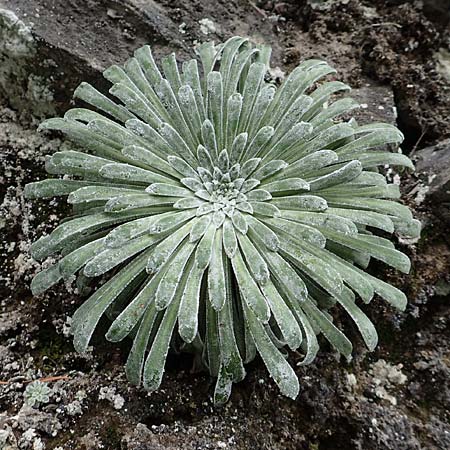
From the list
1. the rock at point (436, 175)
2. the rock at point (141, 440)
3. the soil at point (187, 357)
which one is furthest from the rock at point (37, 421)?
the rock at point (436, 175)

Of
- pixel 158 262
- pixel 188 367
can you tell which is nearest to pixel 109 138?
pixel 158 262

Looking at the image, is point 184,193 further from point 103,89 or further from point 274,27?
point 274,27

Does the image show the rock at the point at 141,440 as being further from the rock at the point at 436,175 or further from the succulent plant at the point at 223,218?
the rock at the point at 436,175

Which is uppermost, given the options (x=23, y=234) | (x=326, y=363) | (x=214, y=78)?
(x=214, y=78)

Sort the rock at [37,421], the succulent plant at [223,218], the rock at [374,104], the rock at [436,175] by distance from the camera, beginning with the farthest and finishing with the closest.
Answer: the rock at [374,104] < the rock at [436,175] < the rock at [37,421] < the succulent plant at [223,218]

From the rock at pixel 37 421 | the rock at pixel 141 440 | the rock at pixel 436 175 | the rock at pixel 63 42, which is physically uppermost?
the rock at pixel 436 175

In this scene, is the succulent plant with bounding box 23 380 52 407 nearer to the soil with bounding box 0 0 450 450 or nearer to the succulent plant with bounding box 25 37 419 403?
the soil with bounding box 0 0 450 450

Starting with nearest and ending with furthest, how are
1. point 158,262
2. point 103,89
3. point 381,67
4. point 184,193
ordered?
point 158,262 → point 184,193 → point 103,89 → point 381,67

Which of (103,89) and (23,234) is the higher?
(103,89)
